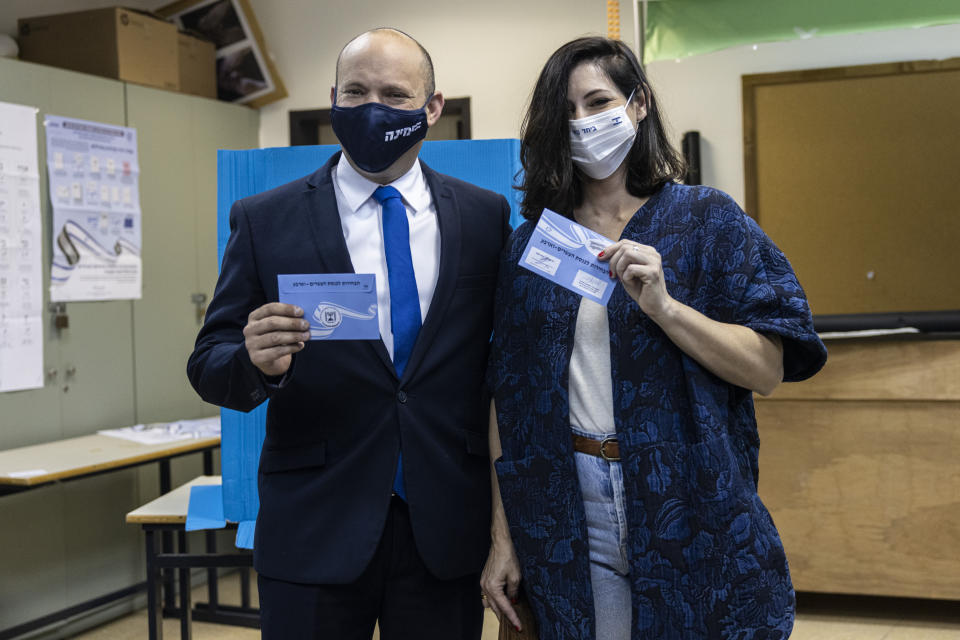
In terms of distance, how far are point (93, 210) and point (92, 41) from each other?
759 millimetres

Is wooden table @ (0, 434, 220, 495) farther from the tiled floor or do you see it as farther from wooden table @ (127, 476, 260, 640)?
the tiled floor

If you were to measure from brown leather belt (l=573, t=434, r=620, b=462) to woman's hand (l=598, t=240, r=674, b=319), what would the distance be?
19 centimetres

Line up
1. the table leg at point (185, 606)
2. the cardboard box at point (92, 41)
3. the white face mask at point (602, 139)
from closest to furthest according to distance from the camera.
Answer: the white face mask at point (602, 139) → the table leg at point (185, 606) → the cardboard box at point (92, 41)

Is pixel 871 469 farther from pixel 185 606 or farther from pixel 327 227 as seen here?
pixel 327 227

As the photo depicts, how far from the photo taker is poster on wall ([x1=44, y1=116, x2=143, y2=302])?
356 centimetres

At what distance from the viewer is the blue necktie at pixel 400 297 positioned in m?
1.37

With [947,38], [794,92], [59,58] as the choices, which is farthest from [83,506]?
[947,38]

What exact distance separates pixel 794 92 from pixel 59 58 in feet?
10.5

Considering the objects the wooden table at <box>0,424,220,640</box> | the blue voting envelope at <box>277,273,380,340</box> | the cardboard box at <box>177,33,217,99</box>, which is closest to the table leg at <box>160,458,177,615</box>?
the wooden table at <box>0,424,220,640</box>

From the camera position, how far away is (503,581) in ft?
4.49

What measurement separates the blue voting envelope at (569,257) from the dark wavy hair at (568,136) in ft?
0.52

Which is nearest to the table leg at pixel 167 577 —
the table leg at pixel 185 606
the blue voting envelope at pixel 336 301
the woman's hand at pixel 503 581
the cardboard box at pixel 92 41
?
the table leg at pixel 185 606

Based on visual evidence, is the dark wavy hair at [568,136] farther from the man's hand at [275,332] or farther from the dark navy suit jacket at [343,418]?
the man's hand at [275,332]

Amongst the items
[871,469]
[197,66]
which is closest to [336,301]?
[871,469]
